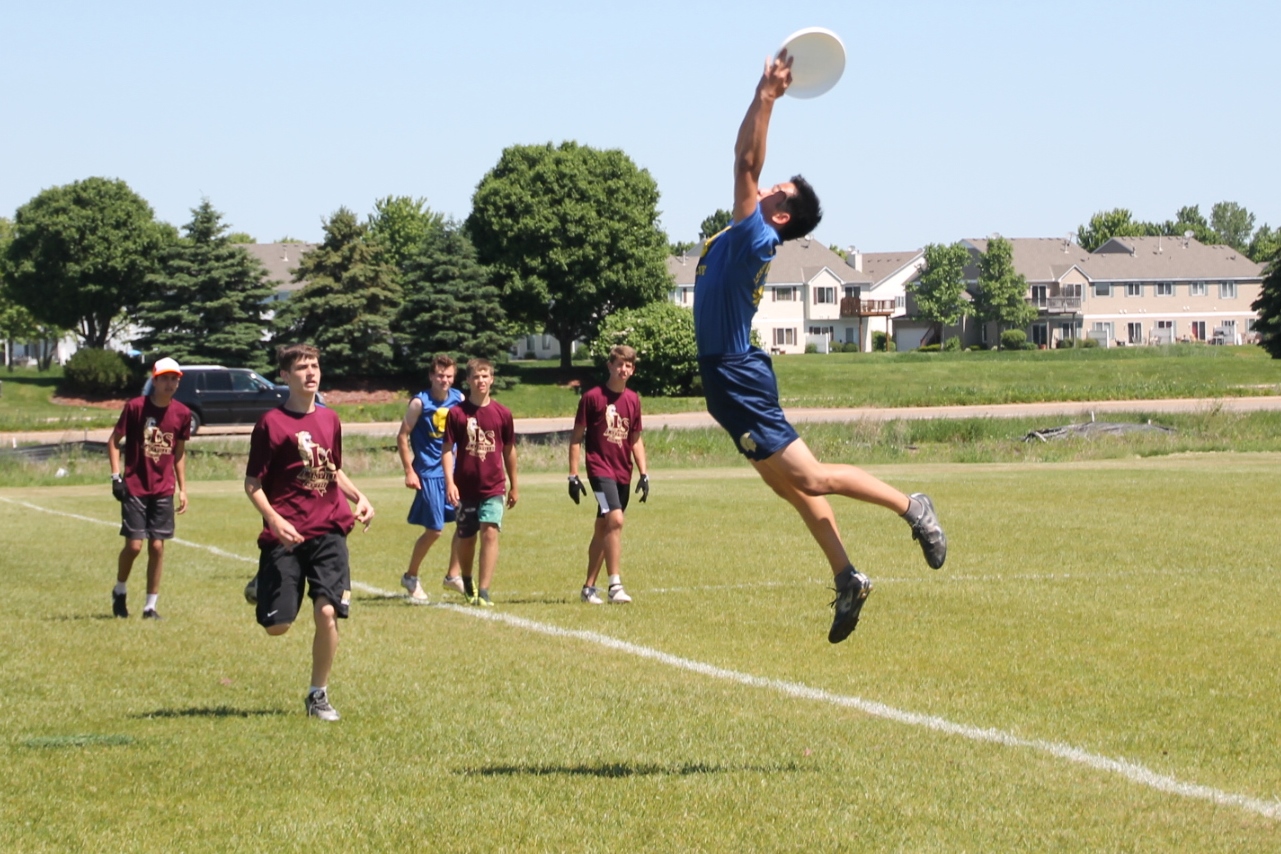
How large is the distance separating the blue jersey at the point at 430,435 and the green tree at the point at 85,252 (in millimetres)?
64770

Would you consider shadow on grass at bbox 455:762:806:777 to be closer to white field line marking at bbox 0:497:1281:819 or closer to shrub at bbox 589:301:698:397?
white field line marking at bbox 0:497:1281:819

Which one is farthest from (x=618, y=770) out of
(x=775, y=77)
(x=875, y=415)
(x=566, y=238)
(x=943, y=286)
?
(x=943, y=286)

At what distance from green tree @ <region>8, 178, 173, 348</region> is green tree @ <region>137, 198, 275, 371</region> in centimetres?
1033

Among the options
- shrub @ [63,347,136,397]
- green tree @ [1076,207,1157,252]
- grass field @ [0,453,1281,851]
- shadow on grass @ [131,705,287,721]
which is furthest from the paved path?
green tree @ [1076,207,1157,252]

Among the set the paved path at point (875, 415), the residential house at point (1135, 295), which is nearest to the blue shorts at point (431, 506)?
the paved path at point (875, 415)

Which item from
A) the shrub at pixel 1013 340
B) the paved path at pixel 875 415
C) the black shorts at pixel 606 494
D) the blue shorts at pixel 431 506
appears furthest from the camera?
the shrub at pixel 1013 340

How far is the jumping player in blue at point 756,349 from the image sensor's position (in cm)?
697

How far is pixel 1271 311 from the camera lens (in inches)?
3263

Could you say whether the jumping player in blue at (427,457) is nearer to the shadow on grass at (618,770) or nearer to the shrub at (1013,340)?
the shadow on grass at (618,770)

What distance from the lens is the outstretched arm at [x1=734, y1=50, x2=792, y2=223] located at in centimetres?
689

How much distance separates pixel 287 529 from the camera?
7.97 meters

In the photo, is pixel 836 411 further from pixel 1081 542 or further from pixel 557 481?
pixel 1081 542

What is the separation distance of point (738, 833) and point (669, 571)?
377 inches

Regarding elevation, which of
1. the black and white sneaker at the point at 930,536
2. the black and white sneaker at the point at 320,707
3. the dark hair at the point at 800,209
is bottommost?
the black and white sneaker at the point at 320,707
